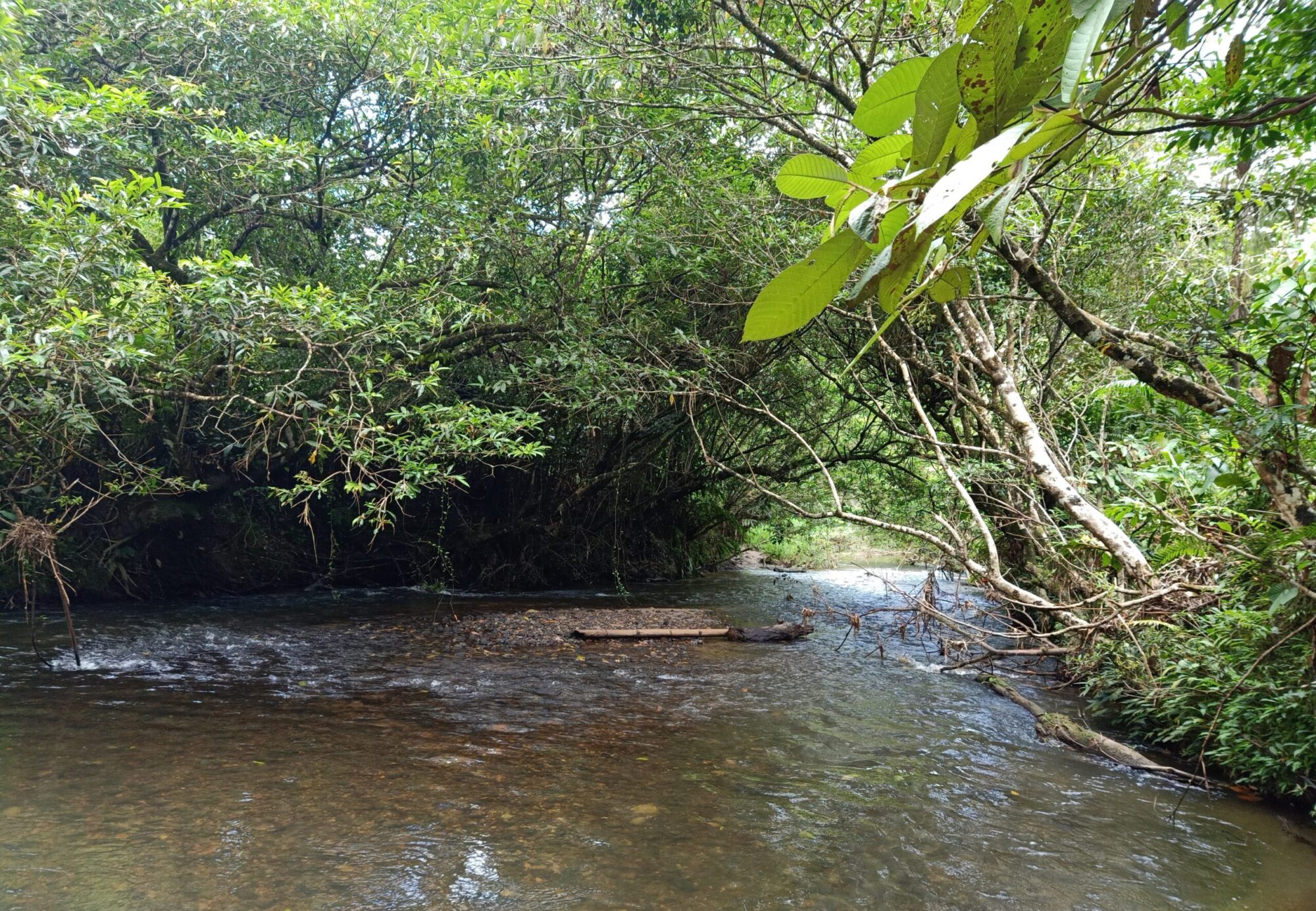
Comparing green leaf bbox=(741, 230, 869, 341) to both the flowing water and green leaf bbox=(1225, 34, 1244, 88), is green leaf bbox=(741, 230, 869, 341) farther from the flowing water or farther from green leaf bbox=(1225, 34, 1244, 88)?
the flowing water

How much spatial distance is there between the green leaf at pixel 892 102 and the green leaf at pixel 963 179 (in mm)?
194

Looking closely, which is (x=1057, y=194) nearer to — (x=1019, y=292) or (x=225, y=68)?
(x=1019, y=292)

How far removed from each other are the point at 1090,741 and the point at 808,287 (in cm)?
571

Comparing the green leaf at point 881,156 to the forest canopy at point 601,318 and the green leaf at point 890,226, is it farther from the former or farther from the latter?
the forest canopy at point 601,318

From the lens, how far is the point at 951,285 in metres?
0.98

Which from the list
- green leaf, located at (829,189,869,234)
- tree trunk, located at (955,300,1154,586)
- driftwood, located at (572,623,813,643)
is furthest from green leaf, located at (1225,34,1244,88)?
driftwood, located at (572,623,813,643)

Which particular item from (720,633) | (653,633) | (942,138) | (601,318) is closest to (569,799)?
(942,138)

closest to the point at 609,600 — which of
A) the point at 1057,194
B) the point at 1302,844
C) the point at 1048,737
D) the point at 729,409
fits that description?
the point at 729,409

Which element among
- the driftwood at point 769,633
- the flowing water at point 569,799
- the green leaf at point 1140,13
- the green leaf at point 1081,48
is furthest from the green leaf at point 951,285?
the driftwood at point 769,633

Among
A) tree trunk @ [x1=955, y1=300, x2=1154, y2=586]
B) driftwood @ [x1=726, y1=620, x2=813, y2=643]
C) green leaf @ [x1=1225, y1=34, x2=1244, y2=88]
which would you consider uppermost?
green leaf @ [x1=1225, y1=34, x2=1244, y2=88]

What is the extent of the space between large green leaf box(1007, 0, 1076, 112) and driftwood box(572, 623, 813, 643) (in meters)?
8.03

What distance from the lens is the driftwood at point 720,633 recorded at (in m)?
8.41

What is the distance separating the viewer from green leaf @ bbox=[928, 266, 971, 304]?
966mm

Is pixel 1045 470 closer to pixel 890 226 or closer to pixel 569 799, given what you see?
pixel 569 799
